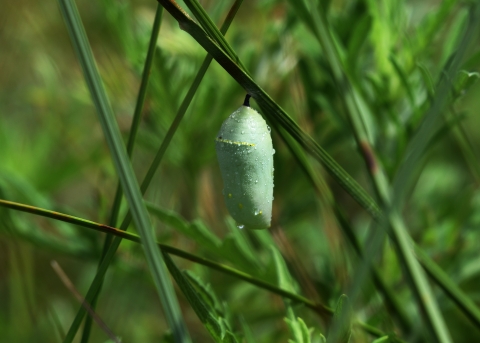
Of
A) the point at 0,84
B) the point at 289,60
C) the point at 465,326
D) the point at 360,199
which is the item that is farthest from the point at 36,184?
the point at 465,326

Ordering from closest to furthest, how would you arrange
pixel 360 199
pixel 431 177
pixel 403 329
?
pixel 360 199 < pixel 403 329 < pixel 431 177

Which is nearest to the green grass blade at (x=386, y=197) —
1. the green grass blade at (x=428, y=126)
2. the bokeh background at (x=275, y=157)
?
the green grass blade at (x=428, y=126)

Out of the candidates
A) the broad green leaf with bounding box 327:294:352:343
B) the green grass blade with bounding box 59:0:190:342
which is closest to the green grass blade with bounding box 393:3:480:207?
the broad green leaf with bounding box 327:294:352:343

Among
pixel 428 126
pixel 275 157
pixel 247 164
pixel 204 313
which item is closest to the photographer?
pixel 428 126

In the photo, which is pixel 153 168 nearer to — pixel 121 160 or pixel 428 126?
pixel 121 160

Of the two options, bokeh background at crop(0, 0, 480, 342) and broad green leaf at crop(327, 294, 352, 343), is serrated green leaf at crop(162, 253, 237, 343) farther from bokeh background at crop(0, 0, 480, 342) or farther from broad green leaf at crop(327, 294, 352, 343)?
bokeh background at crop(0, 0, 480, 342)

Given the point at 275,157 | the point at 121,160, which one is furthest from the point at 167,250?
the point at 275,157

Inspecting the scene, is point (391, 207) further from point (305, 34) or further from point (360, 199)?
point (305, 34)

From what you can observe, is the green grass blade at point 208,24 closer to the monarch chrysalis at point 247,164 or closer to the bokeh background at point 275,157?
the monarch chrysalis at point 247,164

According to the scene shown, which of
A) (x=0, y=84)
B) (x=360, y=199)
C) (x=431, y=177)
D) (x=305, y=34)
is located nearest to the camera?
(x=360, y=199)
